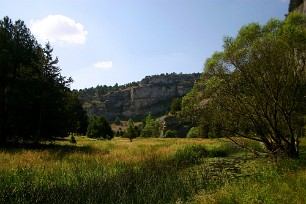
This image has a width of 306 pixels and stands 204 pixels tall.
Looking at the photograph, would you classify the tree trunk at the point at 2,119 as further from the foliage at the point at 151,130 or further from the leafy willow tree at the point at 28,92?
the foliage at the point at 151,130

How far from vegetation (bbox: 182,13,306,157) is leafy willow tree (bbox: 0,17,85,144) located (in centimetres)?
1557

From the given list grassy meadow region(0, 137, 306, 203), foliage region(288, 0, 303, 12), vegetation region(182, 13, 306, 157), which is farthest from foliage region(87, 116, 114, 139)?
grassy meadow region(0, 137, 306, 203)

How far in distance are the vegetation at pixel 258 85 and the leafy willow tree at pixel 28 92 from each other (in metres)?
15.6

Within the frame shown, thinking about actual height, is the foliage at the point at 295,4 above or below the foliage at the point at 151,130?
above

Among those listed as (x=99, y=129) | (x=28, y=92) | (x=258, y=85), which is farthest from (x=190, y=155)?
(x=99, y=129)

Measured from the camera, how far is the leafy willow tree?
1224 inches

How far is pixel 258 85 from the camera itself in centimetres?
2044

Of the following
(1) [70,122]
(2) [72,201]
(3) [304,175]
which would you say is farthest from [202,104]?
(1) [70,122]

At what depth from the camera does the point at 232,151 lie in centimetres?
3069

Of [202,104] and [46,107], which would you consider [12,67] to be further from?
[202,104]

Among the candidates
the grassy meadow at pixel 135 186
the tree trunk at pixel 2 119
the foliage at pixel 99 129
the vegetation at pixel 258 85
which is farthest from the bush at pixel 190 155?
the foliage at pixel 99 129

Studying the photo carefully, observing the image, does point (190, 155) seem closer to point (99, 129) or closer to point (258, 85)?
point (258, 85)

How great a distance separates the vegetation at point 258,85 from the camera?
1948 cm

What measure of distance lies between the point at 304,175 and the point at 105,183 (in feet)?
27.1
